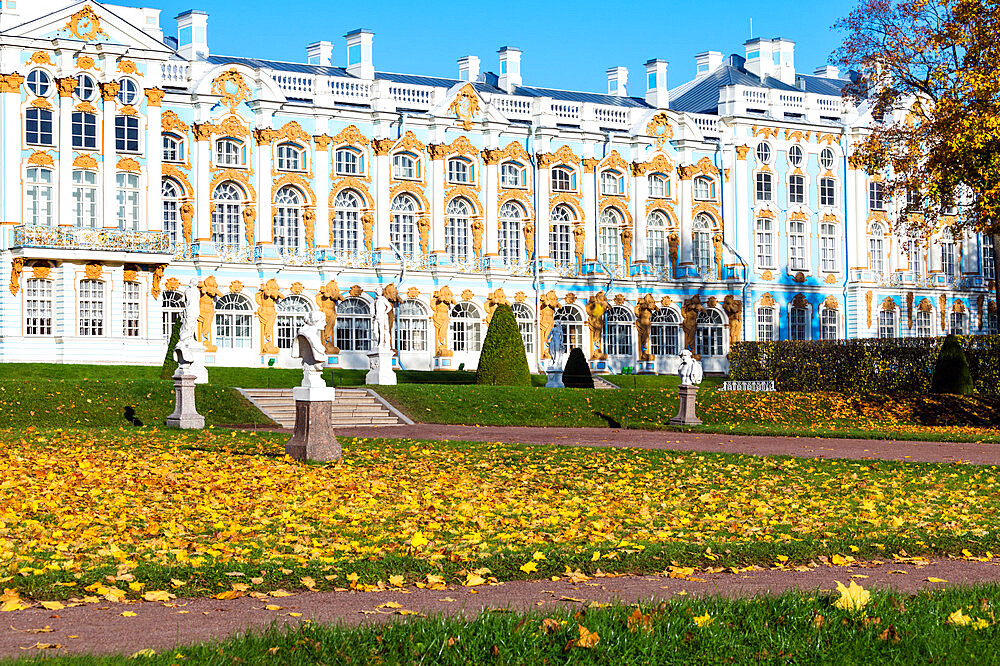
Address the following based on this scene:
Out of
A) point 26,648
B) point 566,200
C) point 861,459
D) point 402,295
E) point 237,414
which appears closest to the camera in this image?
point 26,648

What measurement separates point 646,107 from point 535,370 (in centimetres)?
1402

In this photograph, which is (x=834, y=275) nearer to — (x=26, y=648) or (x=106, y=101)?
(x=106, y=101)

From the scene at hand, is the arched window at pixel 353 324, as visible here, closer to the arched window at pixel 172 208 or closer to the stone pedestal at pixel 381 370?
the arched window at pixel 172 208

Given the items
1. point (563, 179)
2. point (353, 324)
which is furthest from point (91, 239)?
point (563, 179)

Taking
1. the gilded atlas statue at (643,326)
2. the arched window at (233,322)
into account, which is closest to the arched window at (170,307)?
the arched window at (233,322)

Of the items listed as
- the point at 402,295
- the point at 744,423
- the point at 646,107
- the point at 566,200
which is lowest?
the point at 744,423

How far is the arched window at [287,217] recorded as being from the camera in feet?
166

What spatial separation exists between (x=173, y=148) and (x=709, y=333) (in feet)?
79.2

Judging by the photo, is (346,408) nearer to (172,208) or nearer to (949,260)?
(172,208)

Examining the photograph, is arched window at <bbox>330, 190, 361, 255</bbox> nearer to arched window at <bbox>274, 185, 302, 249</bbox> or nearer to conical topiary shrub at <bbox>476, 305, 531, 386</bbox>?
arched window at <bbox>274, 185, 302, 249</bbox>

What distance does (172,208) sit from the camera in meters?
48.3

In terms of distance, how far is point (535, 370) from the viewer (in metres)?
53.6

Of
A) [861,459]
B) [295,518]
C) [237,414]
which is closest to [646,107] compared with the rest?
[237,414]

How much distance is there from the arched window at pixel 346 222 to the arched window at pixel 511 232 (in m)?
6.38
